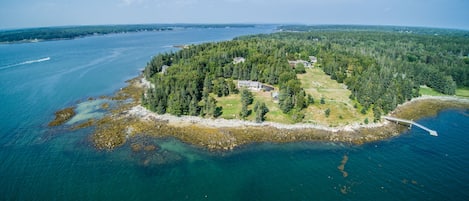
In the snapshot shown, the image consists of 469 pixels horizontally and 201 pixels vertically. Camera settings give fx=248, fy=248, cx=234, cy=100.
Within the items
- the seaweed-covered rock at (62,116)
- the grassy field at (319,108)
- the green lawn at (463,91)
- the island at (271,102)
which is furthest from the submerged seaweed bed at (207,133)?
the green lawn at (463,91)

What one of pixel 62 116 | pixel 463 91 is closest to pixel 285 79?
pixel 62 116

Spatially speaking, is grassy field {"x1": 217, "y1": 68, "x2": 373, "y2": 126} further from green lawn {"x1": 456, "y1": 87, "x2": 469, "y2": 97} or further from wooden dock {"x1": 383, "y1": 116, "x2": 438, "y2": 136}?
green lawn {"x1": 456, "y1": 87, "x2": 469, "y2": 97}

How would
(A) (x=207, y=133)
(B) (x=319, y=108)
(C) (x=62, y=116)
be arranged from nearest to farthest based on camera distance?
(A) (x=207, y=133)
(C) (x=62, y=116)
(B) (x=319, y=108)

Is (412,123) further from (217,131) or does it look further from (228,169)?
(228,169)

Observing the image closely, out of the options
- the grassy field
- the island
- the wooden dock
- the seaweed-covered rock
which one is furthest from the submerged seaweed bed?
the seaweed-covered rock

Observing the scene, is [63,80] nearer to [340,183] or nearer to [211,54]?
[211,54]

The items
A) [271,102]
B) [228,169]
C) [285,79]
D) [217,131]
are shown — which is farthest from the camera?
[285,79]
